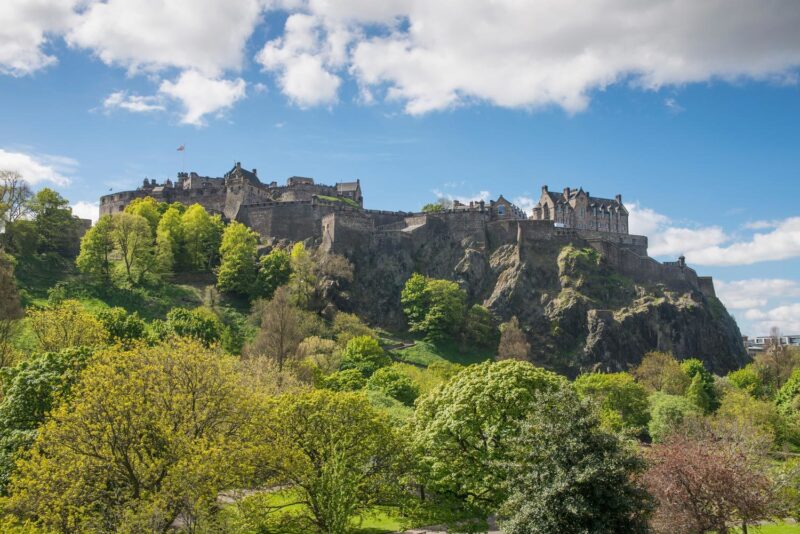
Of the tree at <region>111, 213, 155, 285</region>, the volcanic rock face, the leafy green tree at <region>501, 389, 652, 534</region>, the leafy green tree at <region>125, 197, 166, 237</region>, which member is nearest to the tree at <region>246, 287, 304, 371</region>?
the volcanic rock face

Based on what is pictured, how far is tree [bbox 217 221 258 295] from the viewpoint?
82.0 m

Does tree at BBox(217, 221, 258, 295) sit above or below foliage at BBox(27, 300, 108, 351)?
above

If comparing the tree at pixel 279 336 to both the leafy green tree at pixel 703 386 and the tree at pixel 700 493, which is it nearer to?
the tree at pixel 700 493

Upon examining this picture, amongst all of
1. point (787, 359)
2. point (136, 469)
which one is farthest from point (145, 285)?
point (787, 359)

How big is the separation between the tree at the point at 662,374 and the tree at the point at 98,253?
2434 inches

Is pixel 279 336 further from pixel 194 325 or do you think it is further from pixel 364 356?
pixel 364 356

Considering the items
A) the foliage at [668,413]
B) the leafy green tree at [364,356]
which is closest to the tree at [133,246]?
the leafy green tree at [364,356]

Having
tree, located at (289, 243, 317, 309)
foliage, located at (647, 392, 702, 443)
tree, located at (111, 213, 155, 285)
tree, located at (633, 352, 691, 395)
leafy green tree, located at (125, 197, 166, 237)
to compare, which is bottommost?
foliage, located at (647, 392, 702, 443)

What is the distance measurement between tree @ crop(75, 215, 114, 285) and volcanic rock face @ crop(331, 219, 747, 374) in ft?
91.0

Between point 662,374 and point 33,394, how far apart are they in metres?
63.6

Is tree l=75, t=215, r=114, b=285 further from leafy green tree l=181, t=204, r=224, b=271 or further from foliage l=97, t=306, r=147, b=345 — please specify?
foliage l=97, t=306, r=147, b=345

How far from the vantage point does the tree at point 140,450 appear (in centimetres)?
2438

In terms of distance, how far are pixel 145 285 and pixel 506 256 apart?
45953mm

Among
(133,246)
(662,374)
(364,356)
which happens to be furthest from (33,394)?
(662,374)
